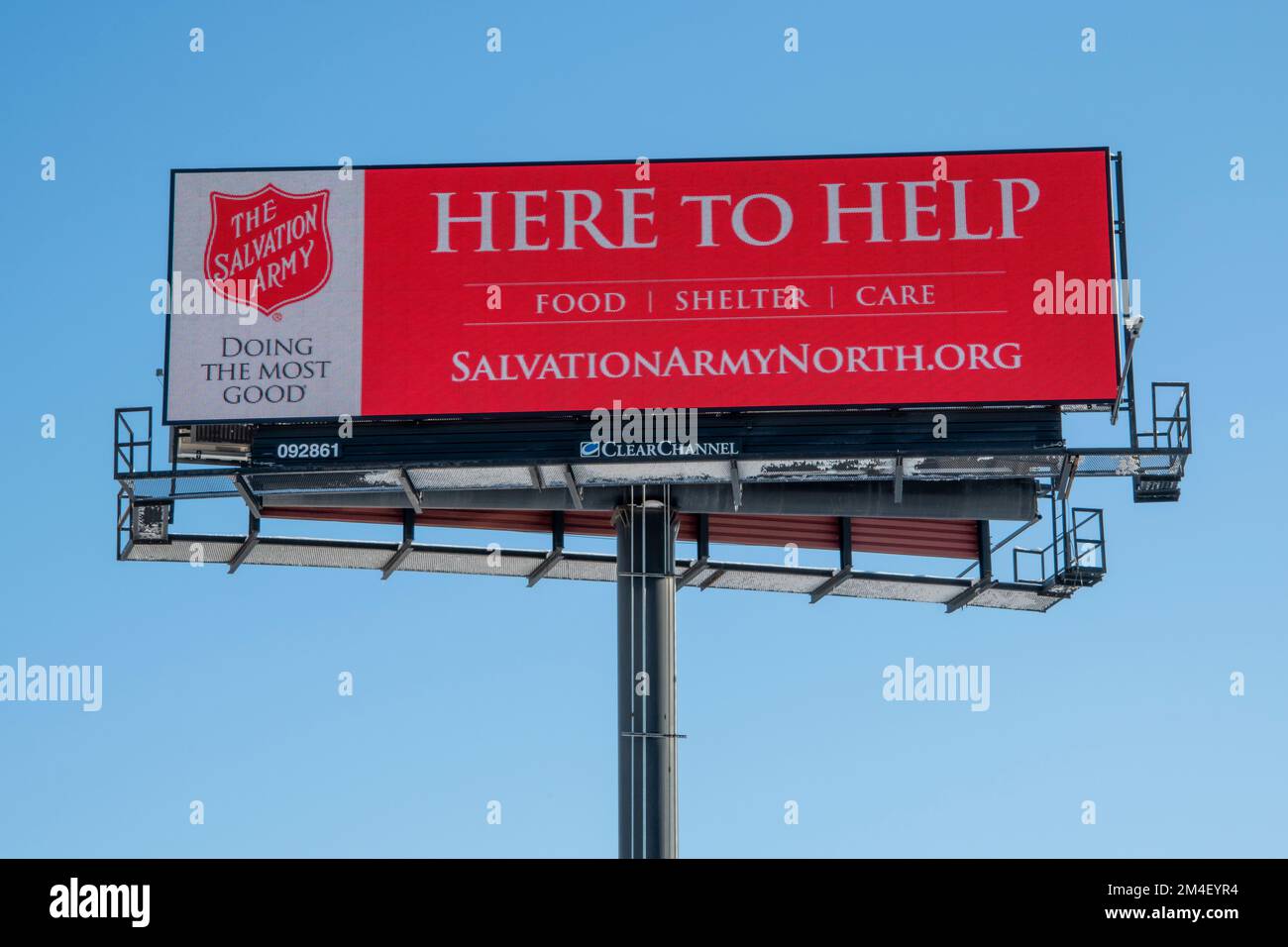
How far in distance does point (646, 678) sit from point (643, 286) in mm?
5023

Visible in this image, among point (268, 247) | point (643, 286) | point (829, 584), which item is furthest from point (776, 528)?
point (268, 247)

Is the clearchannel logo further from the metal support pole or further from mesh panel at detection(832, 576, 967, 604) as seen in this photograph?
mesh panel at detection(832, 576, 967, 604)

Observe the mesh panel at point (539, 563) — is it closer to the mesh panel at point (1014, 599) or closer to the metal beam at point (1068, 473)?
the mesh panel at point (1014, 599)

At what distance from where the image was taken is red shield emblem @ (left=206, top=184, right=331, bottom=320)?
2748 centimetres

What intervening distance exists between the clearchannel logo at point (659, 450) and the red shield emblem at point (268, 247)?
4.36 metres

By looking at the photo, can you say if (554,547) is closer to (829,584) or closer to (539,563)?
(539,563)

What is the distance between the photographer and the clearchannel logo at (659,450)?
85.8ft

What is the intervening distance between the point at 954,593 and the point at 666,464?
5.87 meters

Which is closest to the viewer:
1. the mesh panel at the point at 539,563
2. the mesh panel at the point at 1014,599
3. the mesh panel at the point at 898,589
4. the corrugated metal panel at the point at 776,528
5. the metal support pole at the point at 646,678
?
the metal support pole at the point at 646,678

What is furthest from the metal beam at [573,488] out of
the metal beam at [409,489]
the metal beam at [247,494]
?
the metal beam at [247,494]

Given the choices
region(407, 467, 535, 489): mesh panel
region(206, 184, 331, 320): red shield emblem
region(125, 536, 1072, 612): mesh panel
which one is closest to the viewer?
region(407, 467, 535, 489): mesh panel

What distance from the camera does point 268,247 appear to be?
90.9 ft

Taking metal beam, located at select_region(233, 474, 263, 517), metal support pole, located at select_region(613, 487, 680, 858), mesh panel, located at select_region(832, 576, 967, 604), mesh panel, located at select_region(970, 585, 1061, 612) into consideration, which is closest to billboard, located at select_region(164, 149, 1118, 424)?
metal beam, located at select_region(233, 474, 263, 517)

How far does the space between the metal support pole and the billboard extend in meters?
1.94
